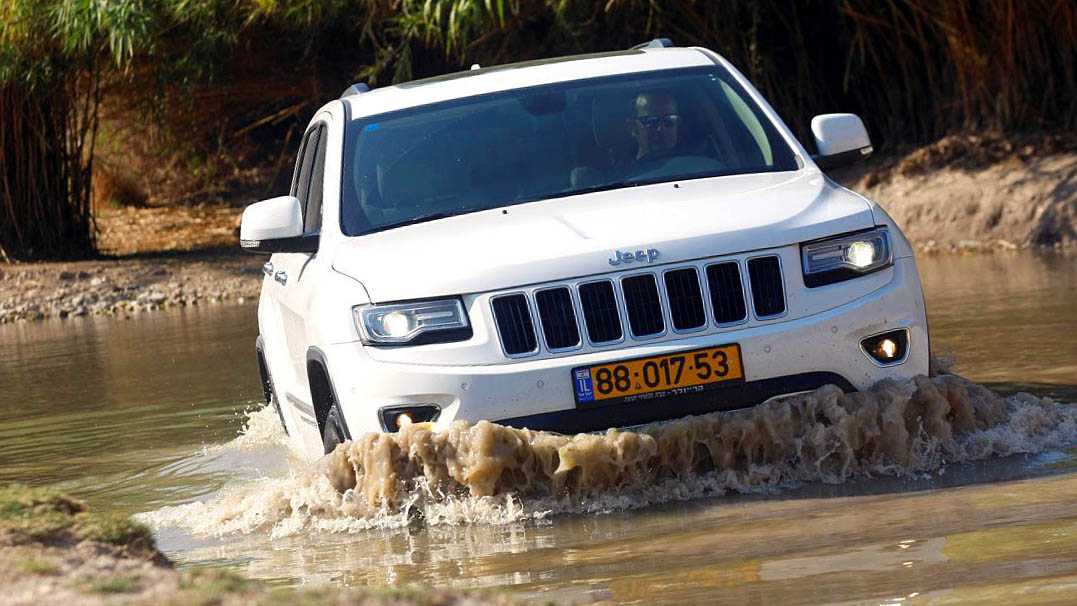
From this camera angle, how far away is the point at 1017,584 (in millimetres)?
4098

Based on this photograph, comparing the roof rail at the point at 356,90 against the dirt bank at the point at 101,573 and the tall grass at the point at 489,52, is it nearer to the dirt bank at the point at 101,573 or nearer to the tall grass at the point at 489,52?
the dirt bank at the point at 101,573

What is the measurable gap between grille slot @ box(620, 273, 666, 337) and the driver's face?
1.13m

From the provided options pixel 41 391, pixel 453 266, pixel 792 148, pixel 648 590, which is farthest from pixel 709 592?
pixel 41 391

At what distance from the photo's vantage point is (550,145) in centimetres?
670

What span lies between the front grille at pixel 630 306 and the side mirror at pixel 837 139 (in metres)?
1.18

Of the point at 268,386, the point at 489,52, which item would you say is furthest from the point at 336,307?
the point at 489,52

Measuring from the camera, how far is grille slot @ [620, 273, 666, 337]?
5.63 meters

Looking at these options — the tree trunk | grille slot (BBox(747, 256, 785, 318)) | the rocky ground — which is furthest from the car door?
the tree trunk

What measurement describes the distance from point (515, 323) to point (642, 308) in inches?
15.4

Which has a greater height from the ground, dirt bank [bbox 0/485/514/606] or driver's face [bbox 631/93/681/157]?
driver's face [bbox 631/93/681/157]

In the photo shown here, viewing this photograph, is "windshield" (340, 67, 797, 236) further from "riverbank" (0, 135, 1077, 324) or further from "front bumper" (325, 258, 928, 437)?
"riverbank" (0, 135, 1077, 324)

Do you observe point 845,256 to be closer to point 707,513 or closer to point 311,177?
point 707,513

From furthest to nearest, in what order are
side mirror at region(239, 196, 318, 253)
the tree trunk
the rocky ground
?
1. the tree trunk
2. the rocky ground
3. side mirror at region(239, 196, 318, 253)

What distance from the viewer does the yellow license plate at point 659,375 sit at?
556cm
